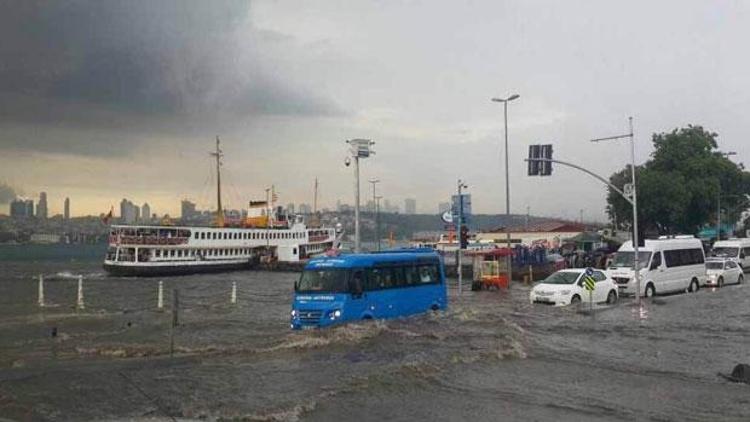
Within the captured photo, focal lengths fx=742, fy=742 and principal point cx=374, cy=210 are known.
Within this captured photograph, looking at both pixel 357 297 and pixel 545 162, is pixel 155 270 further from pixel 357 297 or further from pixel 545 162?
pixel 357 297

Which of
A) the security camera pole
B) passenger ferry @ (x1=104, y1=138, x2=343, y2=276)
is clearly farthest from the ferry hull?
the security camera pole

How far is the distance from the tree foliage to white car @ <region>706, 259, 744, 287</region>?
74.0ft

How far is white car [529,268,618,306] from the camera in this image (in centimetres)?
2905

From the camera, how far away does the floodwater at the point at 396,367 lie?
1211 centimetres

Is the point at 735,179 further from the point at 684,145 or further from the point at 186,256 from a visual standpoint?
the point at 186,256

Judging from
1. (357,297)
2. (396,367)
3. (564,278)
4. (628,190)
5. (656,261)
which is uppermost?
(628,190)

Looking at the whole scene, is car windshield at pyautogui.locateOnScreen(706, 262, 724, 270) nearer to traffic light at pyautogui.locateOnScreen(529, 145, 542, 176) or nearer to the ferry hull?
traffic light at pyautogui.locateOnScreen(529, 145, 542, 176)

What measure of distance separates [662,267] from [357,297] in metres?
19.2

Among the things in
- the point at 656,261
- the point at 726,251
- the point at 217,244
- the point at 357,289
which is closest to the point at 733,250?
the point at 726,251

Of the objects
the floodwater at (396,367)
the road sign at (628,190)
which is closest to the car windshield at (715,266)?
the road sign at (628,190)

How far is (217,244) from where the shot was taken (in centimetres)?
8394

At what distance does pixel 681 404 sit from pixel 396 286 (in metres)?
12.4

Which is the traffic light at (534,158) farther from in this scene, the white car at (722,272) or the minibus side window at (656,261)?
the white car at (722,272)

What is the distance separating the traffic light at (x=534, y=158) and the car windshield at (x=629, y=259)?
7.23 meters
